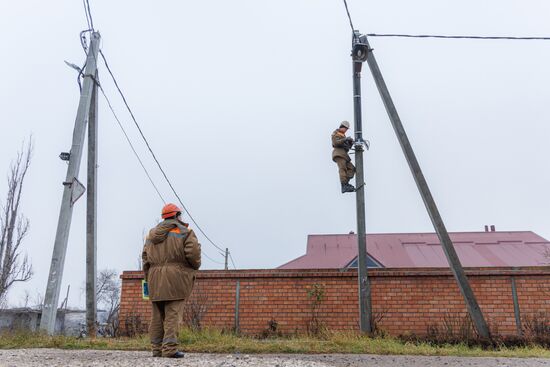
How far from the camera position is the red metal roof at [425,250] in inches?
773

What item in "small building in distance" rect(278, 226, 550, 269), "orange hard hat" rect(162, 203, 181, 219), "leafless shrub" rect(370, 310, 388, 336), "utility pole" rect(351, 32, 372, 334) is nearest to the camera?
"orange hard hat" rect(162, 203, 181, 219)

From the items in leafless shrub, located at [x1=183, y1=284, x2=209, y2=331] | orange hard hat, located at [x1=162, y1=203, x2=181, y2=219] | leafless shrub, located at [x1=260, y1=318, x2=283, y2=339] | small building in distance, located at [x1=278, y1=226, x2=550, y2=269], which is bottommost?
leafless shrub, located at [x1=260, y1=318, x2=283, y2=339]

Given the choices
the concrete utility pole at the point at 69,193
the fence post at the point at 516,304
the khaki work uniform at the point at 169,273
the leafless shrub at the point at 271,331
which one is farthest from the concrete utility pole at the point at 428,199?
the concrete utility pole at the point at 69,193

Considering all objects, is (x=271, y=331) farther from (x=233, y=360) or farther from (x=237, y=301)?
(x=233, y=360)

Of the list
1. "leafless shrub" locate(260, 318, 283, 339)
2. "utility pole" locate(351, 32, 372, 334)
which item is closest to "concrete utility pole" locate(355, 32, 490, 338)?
"utility pole" locate(351, 32, 372, 334)

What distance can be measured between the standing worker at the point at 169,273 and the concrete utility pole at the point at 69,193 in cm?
364

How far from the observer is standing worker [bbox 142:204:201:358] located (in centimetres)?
510

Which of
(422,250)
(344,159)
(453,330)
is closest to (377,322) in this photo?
(453,330)

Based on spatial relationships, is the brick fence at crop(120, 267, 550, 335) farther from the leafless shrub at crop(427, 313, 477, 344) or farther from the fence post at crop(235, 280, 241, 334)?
the leafless shrub at crop(427, 313, 477, 344)

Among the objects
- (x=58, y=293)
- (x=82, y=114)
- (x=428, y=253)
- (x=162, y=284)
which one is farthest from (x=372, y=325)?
(x=428, y=253)

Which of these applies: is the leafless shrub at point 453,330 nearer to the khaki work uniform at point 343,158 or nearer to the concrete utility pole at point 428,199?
the concrete utility pole at point 428,199

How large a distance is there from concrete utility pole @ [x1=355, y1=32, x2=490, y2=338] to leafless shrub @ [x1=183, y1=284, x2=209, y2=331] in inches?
171

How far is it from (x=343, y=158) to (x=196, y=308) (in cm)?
381

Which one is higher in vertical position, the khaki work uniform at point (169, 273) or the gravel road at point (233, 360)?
the khaki work uniform at point (169, 273)
